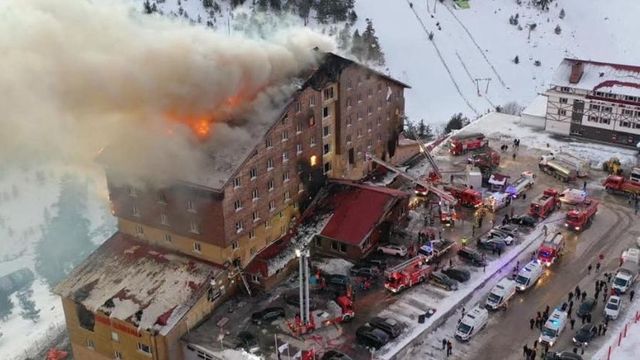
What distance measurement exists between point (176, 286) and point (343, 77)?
21472mm

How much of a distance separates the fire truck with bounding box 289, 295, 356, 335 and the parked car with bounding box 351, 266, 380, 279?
3484 mm

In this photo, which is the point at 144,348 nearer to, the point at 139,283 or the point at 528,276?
the point at 139,283

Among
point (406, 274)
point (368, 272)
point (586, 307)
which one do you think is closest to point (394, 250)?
Answer: point (368, 272)

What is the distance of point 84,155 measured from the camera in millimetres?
47781

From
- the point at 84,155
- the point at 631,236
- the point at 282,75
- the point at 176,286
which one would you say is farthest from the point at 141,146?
the point at 631,236

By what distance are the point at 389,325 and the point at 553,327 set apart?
9610 millimetres

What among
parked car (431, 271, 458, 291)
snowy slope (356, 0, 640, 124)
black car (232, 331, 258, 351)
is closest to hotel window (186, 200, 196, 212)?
black car (232, 331, 258, 351)

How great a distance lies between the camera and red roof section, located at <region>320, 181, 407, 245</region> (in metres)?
50.7

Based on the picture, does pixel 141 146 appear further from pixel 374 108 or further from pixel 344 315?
pixel 374 108

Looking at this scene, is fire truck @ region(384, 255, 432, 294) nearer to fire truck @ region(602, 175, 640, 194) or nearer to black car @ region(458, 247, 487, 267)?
black car @ region(458, 247, 487, 267)

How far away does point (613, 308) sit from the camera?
144ft

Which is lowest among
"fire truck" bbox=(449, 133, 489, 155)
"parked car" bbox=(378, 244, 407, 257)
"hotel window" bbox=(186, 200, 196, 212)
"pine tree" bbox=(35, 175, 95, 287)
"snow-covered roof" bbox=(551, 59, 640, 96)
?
"pine tree" bbox=(35, 175, 95, 287)

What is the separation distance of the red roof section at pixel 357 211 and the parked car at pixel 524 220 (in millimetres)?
9175

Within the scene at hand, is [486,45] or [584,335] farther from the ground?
[486,45]
